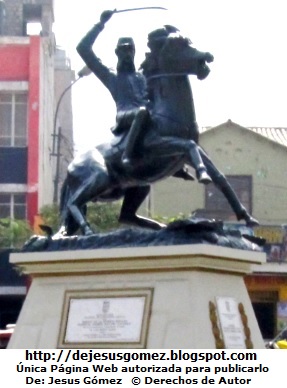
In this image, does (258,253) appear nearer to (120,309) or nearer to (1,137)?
(120,309)

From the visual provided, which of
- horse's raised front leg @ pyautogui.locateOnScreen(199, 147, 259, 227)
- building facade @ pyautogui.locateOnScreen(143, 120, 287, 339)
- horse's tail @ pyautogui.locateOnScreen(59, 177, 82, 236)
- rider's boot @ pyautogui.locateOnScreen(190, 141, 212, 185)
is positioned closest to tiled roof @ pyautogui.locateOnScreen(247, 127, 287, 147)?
building facade @ pyautogui.locateOnScreen(143, 120, 287, 339)

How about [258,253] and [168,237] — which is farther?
[258,253]

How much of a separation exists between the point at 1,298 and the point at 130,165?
66.8 feet

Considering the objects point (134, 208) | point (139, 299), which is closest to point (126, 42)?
point (134, 208)

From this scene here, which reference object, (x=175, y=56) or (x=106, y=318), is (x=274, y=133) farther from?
(x=106, y=318)

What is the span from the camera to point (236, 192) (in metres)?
33.5

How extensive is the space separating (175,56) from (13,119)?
20954 mm

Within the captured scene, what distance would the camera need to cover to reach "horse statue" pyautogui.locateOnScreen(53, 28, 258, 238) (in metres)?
11.4

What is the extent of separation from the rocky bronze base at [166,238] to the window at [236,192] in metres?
21.2

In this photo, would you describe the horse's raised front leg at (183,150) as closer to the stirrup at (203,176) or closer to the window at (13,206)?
the stirrup at (203,176)

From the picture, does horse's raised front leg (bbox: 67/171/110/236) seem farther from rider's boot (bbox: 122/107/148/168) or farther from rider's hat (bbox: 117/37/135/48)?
rider's hat (bbox: 117/37/135/48)

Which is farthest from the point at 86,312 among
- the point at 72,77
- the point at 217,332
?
the point at 72,77

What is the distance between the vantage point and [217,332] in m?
10.5

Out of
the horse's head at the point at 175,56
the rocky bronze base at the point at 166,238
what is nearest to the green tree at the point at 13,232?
the rocky bronze base at the point at 166,238
